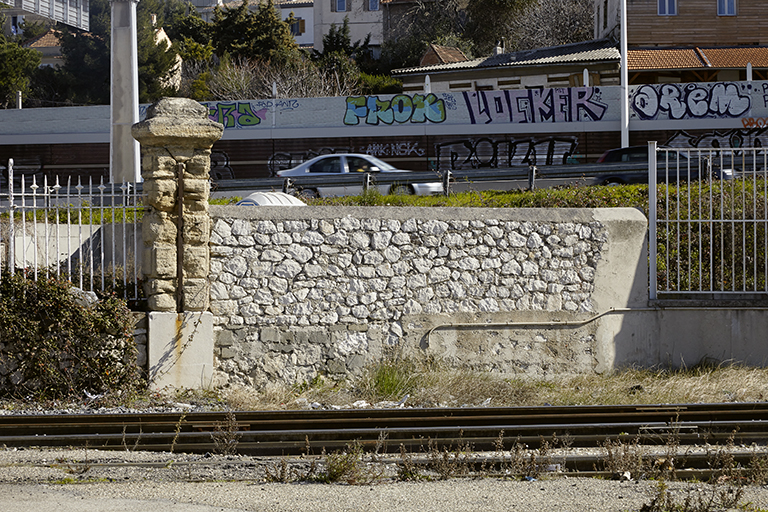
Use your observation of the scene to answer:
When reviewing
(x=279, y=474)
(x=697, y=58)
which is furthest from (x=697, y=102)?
(x=279, y=474)

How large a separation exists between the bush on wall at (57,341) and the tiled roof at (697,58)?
99.6ft

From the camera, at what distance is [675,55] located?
3553cm

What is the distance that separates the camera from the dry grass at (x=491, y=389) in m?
9.47

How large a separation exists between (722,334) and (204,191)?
7216mm

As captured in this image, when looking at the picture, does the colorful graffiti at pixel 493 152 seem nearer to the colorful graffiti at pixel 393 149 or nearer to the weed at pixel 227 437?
the colorful graffiti at pixel 393 149

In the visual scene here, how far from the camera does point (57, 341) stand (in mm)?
9156

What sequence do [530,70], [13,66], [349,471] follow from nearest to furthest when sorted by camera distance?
[349,471]
[530,70]
[13,66]

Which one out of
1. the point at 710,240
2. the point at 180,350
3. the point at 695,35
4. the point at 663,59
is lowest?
the point at 180,350

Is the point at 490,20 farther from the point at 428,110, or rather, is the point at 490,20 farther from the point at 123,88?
the point at 123,88

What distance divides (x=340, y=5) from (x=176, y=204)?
49.7 meters

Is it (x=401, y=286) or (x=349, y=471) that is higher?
(x=401, y=286)

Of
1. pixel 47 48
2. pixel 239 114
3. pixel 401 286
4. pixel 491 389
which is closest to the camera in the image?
pixel 491 389

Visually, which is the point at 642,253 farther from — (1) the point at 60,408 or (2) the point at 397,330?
(1) the point at 60,408

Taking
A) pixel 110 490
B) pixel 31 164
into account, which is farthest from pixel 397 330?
pixel 31 164
